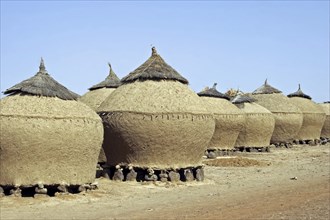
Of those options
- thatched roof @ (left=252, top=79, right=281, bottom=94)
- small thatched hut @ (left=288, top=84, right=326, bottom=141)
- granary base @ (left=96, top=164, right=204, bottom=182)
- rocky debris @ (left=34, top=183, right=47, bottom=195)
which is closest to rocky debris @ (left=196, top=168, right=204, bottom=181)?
granary base @ (left=96, top=164, right=204, bottom=182)

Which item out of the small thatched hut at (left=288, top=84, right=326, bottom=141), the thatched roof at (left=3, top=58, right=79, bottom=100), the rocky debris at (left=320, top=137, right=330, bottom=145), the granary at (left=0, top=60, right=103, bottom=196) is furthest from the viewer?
the rocky debris at (left=320, top=137, right=330, bottom=145)

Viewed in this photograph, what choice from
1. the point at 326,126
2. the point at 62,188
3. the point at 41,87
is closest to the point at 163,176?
the point at 62,188

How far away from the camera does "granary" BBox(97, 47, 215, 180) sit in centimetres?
1550

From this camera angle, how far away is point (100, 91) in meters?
22.5

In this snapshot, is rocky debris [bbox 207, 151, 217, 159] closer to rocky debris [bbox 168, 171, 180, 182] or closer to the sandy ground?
the sandy ground

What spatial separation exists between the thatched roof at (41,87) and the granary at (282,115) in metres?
21.9

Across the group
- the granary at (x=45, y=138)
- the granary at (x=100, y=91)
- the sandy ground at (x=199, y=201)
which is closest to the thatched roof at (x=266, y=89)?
the granary at (x=100, y=91)

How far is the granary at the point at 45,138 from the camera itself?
11.9 meters

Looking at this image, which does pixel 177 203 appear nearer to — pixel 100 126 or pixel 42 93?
pixel 100 126

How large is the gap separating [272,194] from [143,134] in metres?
4.47

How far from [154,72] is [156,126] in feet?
6.76

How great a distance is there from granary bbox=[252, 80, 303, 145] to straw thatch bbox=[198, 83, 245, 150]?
694 cm

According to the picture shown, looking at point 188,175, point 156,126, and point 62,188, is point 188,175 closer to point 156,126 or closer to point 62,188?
point 156,126

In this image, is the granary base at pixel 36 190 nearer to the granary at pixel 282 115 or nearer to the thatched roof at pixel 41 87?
the thatched roof at pixel 41 87
